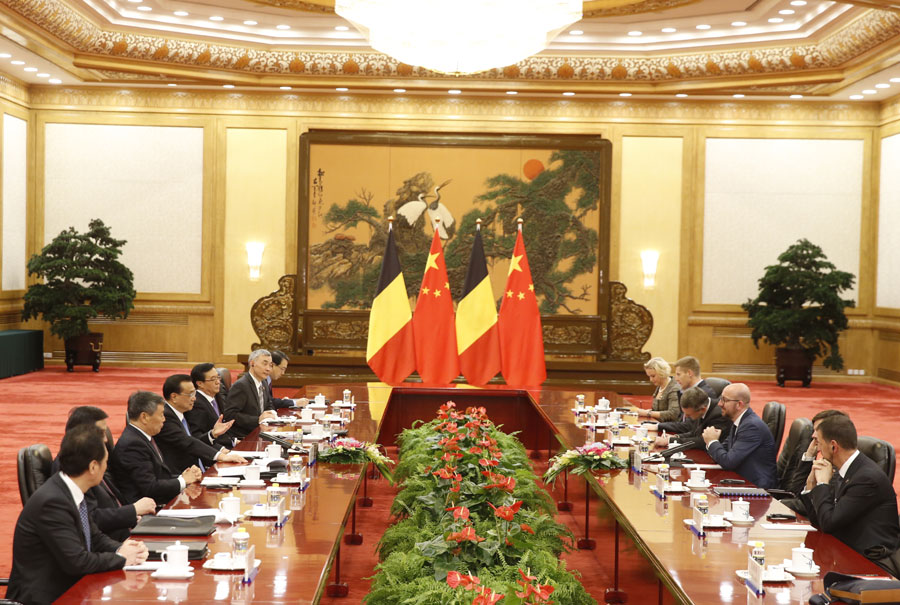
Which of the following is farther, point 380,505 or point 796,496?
point 380,505

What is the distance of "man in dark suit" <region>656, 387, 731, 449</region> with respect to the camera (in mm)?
6223

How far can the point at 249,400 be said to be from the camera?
280 inches

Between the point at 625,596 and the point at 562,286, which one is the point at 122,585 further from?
the point at 562,286

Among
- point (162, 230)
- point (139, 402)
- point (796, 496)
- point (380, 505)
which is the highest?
point (162, 230)

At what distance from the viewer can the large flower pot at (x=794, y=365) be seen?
45.1 feet

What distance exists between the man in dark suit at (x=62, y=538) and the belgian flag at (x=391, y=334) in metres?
6.76

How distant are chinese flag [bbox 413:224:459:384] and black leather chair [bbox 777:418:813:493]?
4863mm

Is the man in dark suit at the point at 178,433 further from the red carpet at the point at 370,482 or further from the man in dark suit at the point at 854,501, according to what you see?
the man in dark suit at the point at 854,501

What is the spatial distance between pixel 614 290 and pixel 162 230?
704 cm

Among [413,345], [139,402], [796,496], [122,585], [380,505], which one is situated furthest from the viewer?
[413,345]

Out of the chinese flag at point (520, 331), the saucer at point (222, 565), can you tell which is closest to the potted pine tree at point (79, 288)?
the chinese flag at point (520, 331)

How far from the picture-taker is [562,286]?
14336mm

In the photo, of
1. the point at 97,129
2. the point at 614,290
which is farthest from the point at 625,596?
the point at 97,129

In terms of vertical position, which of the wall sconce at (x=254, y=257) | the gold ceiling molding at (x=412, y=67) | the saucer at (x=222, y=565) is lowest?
the saucer at (x=222, y=565)
